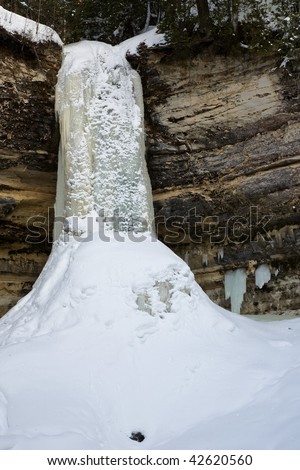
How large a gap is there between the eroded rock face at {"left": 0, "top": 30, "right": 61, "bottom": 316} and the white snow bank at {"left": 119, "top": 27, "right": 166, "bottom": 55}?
4.22 ft

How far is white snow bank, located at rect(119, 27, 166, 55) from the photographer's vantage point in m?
9.07

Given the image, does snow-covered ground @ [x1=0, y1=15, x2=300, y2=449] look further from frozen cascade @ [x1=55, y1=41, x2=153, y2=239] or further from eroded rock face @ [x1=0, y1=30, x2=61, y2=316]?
eroded rock face @ [x1=0, y1=30, x2=61, y2=316]

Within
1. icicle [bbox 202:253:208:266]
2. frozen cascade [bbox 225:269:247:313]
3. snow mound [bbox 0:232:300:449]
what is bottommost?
snow mound [bbox 0:232:300:449]

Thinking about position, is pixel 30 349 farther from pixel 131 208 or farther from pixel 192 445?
pixel 131 208

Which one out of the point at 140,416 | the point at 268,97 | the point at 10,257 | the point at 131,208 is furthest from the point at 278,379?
the point at 10,257

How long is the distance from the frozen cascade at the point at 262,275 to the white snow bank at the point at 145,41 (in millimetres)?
4491

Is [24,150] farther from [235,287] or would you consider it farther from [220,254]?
[235,287]

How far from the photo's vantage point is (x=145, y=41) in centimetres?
918

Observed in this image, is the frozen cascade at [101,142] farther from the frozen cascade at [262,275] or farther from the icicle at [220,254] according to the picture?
the frozen cascade at [262,275]

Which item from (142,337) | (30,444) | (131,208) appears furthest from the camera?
(131,208)

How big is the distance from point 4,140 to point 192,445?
661 cm

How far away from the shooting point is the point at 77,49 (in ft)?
29.4

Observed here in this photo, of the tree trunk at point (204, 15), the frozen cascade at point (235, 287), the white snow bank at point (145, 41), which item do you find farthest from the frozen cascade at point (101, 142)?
the frozen cascade at point (235, 287)
